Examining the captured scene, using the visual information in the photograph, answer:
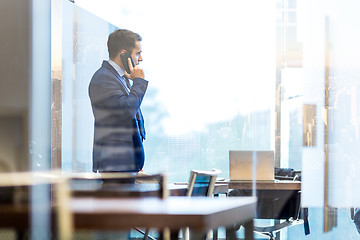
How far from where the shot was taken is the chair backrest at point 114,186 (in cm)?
240

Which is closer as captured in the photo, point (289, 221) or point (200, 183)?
point (200, 183)

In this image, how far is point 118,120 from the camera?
6234 mm

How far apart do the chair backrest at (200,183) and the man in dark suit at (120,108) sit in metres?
1.91

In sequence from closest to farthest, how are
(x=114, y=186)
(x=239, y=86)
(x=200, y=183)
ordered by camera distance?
1. (x=114, y=186)
2. (x=200, y=183)
3. (x=239, y=86)

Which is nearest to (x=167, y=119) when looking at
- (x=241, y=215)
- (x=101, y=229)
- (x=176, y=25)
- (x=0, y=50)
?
(x=176, y=25)

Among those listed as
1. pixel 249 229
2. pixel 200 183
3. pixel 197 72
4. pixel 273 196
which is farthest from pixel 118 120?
pixel 249 229

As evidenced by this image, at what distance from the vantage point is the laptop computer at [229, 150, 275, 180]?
584cm

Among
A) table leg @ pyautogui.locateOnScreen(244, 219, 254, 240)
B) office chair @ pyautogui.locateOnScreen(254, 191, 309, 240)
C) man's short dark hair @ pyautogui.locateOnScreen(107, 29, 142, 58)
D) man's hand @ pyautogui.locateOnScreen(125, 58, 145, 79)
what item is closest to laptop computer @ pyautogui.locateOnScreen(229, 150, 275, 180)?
office chair @ pyautogui.locateOnScreen(254, 191, 309, 240)

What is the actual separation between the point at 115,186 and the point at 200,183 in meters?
1.74

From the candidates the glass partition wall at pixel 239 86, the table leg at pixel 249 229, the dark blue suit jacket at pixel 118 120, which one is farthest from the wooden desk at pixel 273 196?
the table leg at pixel 249 229

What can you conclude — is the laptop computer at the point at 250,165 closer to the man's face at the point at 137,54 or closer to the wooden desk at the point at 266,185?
the wooden desk at the point at 266,185

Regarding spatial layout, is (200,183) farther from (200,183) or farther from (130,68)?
(130,68)

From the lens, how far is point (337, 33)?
5.96 m

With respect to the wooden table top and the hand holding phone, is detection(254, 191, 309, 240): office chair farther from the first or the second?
the wooden table top
